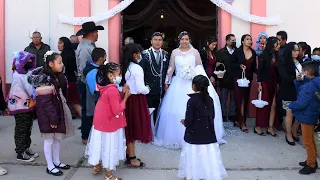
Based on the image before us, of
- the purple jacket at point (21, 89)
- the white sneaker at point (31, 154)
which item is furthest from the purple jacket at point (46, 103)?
the white sneaker at point (31, 154)

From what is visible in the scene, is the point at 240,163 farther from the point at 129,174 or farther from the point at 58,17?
the point at 58,17

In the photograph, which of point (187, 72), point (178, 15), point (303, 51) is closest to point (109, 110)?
point (187, 72)

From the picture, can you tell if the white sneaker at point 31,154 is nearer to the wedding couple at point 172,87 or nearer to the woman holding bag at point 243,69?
the wedding couple at point 172,87

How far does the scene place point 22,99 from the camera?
487 centimetres

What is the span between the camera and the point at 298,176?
4.59 meters

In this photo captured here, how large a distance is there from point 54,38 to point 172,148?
3931 mm

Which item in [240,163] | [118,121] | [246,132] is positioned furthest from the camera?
[246,132]

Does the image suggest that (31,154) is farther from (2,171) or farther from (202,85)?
(202,85)

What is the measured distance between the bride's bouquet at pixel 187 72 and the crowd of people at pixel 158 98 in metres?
0.02

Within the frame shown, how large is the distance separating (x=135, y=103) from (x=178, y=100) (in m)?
1.15

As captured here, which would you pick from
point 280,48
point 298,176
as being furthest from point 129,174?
point 280,48

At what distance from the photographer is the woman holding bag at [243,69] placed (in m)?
6.68

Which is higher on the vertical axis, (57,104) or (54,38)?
(54,38)

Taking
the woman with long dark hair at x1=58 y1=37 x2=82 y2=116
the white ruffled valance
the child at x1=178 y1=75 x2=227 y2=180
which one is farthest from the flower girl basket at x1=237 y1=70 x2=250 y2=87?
the woman with long dark hair at x1=58 y1=37 x2=82 y2=116
